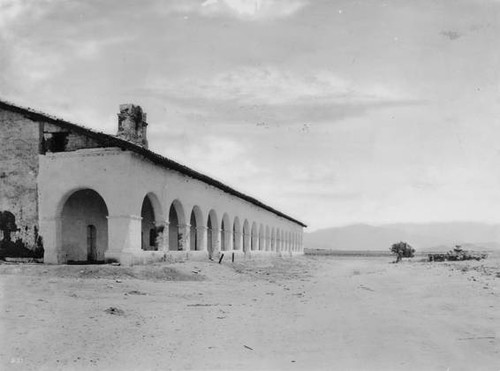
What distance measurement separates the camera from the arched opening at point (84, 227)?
18.2m

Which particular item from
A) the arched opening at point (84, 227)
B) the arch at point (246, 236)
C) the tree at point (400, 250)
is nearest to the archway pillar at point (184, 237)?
the arched opening at point (84, 227)

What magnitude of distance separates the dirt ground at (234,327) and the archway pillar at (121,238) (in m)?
2.46

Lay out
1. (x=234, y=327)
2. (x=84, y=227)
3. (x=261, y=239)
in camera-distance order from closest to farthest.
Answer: (x=234, y=327) < (x=84, y=227) < (x=261, y=239)

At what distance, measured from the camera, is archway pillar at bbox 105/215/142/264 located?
16.0 meters

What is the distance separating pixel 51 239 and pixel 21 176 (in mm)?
2324

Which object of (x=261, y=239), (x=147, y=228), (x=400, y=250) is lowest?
(x=400, y=250)

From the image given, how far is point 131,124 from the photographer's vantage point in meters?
21.7

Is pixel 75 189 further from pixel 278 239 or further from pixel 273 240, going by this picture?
pixel 278 239

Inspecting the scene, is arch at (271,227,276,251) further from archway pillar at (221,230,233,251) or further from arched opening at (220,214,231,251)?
arched opening at (220,214,231,251)

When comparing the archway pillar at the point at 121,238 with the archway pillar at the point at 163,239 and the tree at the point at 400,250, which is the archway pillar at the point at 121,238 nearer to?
the archway pillar at the point at 163,239

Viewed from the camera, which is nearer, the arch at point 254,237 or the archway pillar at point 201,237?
the archway pillar at point 201,237

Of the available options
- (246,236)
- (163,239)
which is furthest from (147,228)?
(246,236)

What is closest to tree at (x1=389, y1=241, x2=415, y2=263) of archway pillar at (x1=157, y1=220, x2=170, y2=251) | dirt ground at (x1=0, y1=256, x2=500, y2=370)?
archway pillar at (x1=157, y1=220, x2=170, y2=251)

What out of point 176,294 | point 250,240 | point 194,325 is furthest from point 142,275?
point 250,240
